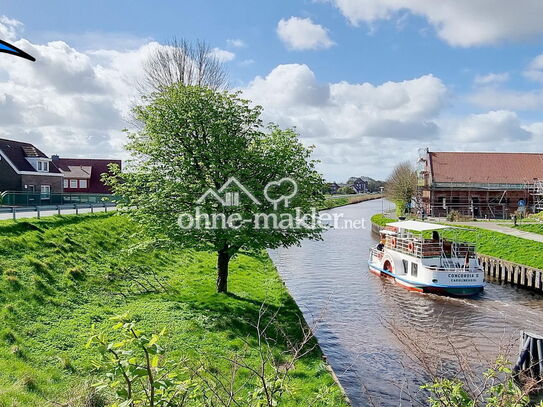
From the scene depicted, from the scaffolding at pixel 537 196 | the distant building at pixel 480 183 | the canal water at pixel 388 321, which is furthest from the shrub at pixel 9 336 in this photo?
the scaffolding at pixel 537 196

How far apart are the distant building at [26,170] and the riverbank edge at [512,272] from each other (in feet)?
119

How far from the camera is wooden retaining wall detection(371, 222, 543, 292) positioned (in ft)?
81.5

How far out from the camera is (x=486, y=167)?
188ft

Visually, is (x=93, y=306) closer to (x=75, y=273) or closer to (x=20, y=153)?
(x=75, y=273)

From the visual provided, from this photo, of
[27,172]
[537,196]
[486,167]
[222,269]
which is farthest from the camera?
[486,167]

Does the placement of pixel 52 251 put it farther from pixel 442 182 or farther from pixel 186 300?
pixel 442 182

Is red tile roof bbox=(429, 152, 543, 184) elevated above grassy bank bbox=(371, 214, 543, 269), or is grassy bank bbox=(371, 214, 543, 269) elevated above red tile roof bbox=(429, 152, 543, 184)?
red tile roof bbox=(429, 152, 543, 184)

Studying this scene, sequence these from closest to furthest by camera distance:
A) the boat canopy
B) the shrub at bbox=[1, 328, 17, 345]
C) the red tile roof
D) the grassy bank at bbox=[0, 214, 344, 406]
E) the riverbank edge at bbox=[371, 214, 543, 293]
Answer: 1. the grassy bank at bbox=[0, 214, 344, 406]
2. the shrub at bbox=[1, 328, 17, 345]
3. the riverbank edge at bbox=[371, 214, 543, 293]
4. the boat canopy
5. the red tile roof

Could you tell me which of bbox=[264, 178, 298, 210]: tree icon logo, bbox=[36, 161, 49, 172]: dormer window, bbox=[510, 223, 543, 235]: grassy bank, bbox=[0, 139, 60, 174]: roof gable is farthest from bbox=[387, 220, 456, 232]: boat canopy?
bbox=[36, 161, 49, 172]: dormer window

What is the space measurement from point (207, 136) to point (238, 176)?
6.27 feet

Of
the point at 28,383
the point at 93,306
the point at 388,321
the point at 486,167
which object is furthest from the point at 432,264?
the point at 486,167

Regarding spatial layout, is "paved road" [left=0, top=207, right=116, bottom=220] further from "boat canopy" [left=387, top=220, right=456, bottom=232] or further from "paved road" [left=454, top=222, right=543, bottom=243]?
"paved road" [left=454, top=222, right=543, bottom=243]

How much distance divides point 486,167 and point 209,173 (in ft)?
163

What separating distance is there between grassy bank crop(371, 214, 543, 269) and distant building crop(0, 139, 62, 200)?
3631cm
